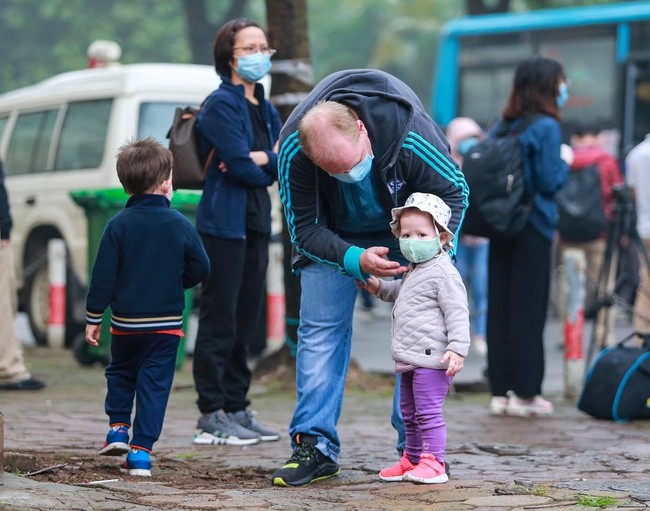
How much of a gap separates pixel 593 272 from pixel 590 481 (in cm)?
823

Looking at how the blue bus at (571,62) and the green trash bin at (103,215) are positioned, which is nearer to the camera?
the green trash bin at (103,215)

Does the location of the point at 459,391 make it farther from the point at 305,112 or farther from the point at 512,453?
the point at 305,112

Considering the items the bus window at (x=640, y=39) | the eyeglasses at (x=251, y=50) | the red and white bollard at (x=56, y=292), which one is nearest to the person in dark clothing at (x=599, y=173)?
the bus window at (x=640, y=39)

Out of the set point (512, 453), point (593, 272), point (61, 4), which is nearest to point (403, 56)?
point (61, 4)

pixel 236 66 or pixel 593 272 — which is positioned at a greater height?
pixel 236 66

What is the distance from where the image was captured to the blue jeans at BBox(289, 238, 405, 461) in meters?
5.61

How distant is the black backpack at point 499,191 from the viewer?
7.99 meters

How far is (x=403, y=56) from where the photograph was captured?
4959 cm

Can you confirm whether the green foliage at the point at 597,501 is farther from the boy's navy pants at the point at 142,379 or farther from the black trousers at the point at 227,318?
the black trousers at the point at 227,318

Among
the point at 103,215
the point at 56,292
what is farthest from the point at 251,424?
the point at 56,292

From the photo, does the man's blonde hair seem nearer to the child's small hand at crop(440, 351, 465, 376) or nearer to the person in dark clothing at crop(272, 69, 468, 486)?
the person in dark clothing at crop(272, 69, 468, 486)

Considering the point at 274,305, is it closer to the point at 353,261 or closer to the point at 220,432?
the point at 220,432

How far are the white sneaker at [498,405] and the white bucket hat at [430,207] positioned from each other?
3112 mm

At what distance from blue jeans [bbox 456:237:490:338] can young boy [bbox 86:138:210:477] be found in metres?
6.75
